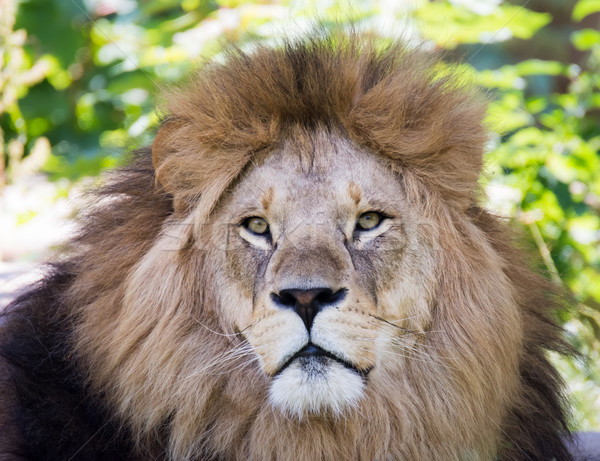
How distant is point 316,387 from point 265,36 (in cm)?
239

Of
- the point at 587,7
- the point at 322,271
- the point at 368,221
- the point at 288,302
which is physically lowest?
the point at 288,302

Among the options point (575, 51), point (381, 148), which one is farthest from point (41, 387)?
point (575, 51)

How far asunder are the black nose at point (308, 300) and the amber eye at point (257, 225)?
326 millimetres

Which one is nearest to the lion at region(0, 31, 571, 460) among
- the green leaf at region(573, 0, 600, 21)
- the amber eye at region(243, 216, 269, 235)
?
the amber eye at region(243, 216, 269, 235)

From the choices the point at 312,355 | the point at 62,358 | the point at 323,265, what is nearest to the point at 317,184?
the point at 323,265

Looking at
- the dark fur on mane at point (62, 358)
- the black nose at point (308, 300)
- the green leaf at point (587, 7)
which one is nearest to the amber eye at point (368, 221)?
the black nose at point (308, 300)

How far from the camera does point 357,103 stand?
2.76 m

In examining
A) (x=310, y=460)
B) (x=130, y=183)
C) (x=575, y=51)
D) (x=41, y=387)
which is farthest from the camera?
(x=575, y=51)

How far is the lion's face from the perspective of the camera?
242 cm

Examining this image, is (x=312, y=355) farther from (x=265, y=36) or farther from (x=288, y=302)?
(x=265, y=36)

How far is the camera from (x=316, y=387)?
7.95ft

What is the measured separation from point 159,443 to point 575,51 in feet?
25.4

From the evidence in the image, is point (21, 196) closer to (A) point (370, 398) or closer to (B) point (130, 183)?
(B) point (130, 183)

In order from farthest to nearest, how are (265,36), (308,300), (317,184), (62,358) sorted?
(265,36), (62,358), (317,184), (308,300)
